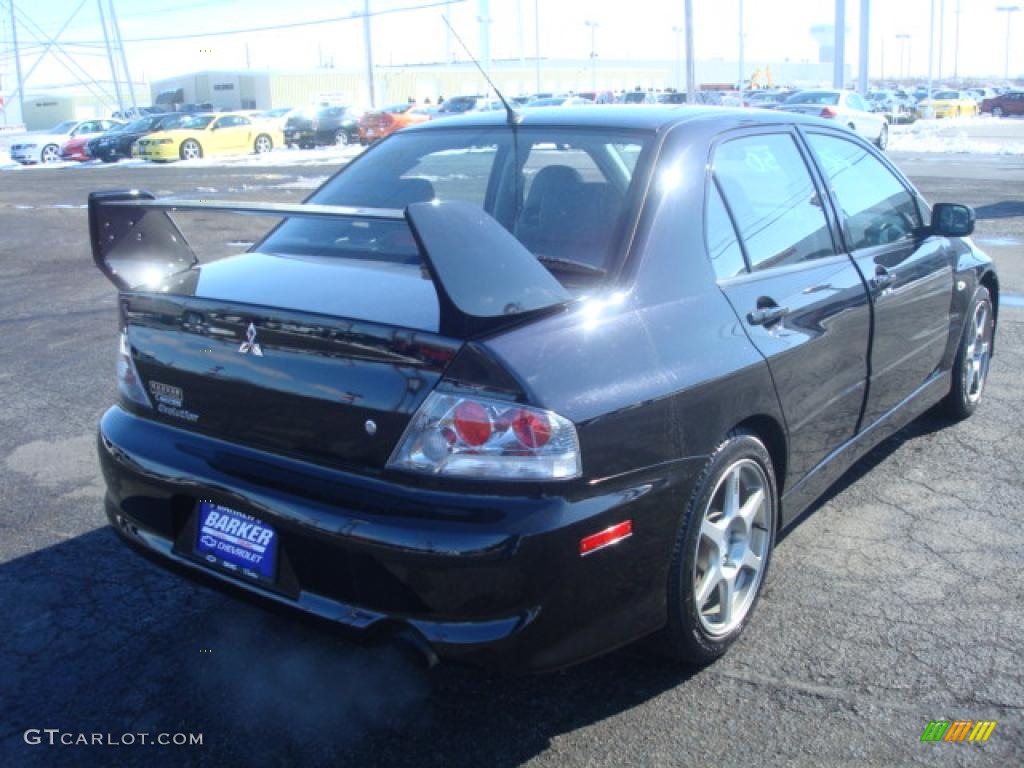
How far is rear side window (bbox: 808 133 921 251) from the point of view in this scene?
162 inches

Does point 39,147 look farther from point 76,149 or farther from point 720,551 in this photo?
point 720,551

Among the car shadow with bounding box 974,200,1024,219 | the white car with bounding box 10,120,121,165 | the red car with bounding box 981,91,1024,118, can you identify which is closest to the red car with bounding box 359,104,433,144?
the white car with bounding box 10,120,121,165

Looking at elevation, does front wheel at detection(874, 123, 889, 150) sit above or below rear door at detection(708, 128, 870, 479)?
below

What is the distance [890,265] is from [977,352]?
5.04ft

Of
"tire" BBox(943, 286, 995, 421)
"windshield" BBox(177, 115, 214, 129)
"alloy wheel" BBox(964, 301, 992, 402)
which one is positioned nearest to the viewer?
"tire" BBox(943, 286, 995, 421)

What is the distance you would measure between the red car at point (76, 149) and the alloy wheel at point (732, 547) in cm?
3478

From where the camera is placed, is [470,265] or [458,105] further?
[458,105]

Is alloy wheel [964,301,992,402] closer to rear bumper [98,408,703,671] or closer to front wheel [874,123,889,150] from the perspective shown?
rear bumper [98,408,703,671]

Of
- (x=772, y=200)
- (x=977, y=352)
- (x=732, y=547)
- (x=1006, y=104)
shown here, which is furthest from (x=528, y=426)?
(x=1006, y=104)

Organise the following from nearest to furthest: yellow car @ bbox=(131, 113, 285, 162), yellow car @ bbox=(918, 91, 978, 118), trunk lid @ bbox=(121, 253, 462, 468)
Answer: trunk lid @ bbox=(121, 253, 462, 468) → yellow car @ bbox=(131, 113, 285, 162) → yellow car @ bbox=(918, 91, 978, 118)

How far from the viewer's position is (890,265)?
4.23 m

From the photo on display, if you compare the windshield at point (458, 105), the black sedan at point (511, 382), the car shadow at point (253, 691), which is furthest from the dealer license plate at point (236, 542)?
the windshield at point (458, 105)

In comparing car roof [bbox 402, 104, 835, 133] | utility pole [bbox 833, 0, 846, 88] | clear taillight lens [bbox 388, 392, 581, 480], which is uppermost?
utility pole [bbox 833, 0, 846, 88]

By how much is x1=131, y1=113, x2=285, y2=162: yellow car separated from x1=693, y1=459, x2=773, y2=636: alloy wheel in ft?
101
